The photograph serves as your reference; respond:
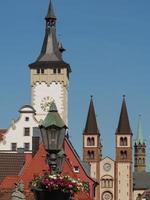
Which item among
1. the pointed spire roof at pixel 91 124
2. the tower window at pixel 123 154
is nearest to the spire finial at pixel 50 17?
the pointed spire roof at pixel 91 124

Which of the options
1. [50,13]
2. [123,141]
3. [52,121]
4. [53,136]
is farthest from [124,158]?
[52,121]

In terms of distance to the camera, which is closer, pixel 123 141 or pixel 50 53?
pixel 50 53

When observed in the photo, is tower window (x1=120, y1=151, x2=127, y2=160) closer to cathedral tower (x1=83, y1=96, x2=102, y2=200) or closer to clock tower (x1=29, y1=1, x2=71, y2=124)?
cathedral tower (x1=83, y1=96, x2=102, y2=200)

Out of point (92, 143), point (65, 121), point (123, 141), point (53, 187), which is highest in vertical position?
point (123, 141)

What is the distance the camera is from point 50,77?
102 meters

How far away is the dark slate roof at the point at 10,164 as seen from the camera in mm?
56719

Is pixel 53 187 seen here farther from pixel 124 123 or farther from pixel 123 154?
pixel 123 154

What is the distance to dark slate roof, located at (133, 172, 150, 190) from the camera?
175m

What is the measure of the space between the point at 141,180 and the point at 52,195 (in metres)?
167

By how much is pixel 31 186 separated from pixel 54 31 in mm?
86539

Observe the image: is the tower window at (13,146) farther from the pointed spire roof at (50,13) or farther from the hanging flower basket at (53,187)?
the hanging flower basket at (53,187)

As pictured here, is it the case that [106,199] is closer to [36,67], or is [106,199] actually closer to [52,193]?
[36,67]

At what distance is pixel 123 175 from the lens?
142000 millimetres

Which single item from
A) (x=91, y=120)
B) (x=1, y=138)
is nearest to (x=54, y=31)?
(x=1, y=138)
